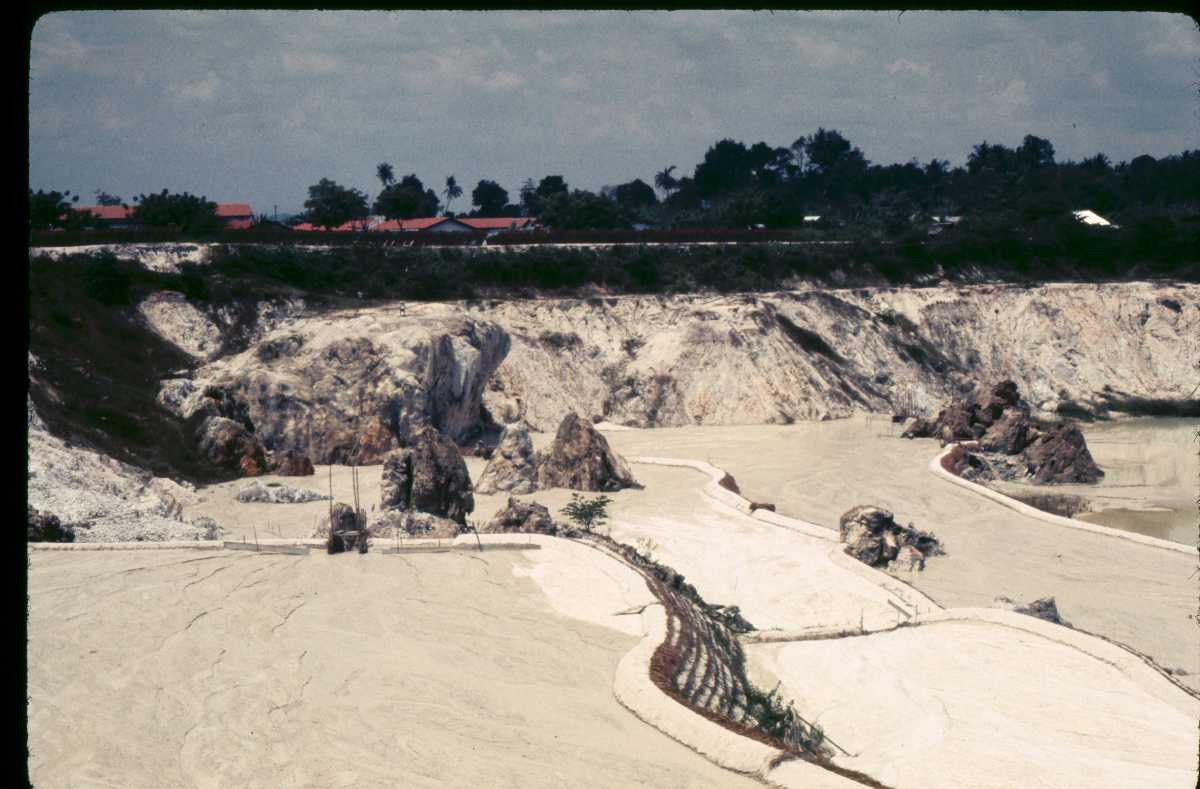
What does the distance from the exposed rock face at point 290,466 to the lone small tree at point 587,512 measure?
7098mm

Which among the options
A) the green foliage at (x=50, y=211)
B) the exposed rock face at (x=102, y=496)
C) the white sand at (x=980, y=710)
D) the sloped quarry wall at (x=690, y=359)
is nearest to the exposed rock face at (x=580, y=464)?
the sloped quarry wall at (x=690, y=359)

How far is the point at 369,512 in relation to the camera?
2189 cm

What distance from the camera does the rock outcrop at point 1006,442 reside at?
3170 centimetres

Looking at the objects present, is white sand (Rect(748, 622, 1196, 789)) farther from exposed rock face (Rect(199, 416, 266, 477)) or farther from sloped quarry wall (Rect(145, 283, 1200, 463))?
sloped quarry wall (Rect(145, 283, 1200, 463))

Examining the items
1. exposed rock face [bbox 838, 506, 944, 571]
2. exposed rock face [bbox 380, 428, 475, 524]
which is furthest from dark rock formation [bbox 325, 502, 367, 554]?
exposed rock face [bbox 838, 506, 944, 571]

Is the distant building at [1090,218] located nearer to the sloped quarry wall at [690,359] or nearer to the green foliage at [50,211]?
the sloped quarry wall at [690,359]

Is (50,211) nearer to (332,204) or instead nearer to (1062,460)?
(332,204)

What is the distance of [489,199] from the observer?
10525cm

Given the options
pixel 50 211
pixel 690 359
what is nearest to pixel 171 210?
pixel 50 211

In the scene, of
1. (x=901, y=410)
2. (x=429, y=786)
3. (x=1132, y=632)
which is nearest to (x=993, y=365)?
(x=901, y=410)

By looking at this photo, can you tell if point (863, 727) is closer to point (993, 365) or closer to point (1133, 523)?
point (1133, 523)

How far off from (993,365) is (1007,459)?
1797cm

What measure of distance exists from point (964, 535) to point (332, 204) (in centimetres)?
4930

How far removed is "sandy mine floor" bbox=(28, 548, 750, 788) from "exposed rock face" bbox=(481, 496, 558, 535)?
323cm
